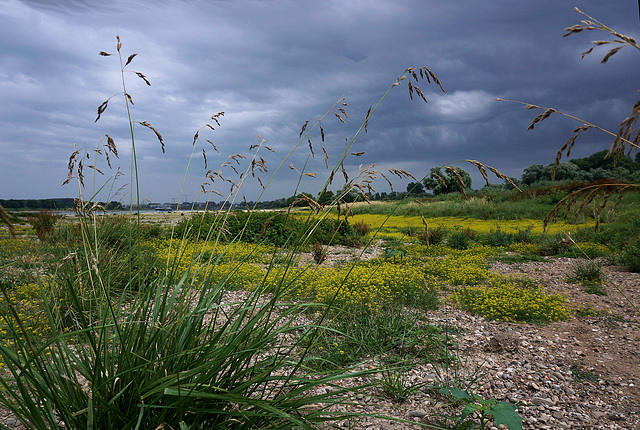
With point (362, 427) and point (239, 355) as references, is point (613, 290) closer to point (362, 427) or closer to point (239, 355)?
point (362, 427)

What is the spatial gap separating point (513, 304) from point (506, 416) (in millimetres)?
3085

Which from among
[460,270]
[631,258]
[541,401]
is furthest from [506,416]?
[631,258]

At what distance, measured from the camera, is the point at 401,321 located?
363cm

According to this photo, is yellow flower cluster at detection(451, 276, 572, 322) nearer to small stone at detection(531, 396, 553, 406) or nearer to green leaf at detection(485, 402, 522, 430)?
small stone at detection(531, 396, 553, 406)

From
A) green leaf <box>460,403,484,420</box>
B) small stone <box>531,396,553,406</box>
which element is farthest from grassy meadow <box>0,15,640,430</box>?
small stone <box>531,396,553,406</box>

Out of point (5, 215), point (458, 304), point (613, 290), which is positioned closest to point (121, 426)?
point (5, 215)

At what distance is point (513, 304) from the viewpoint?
4582 mm

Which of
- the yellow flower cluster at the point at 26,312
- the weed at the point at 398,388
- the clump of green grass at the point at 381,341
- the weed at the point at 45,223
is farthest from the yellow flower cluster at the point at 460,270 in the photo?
the weed at the point at 45,223

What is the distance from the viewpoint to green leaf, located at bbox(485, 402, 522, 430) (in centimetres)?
183

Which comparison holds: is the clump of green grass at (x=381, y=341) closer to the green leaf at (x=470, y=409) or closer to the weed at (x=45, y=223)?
the green leaf at (x=470, y=409)

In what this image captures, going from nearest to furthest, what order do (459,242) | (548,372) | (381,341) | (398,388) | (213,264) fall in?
(213,264) → (398,388) → (548,372) → (381,341) → (459,242)

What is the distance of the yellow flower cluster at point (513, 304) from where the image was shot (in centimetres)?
447

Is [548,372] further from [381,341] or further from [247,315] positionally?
[247,315]

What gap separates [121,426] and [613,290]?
6.99 meters
